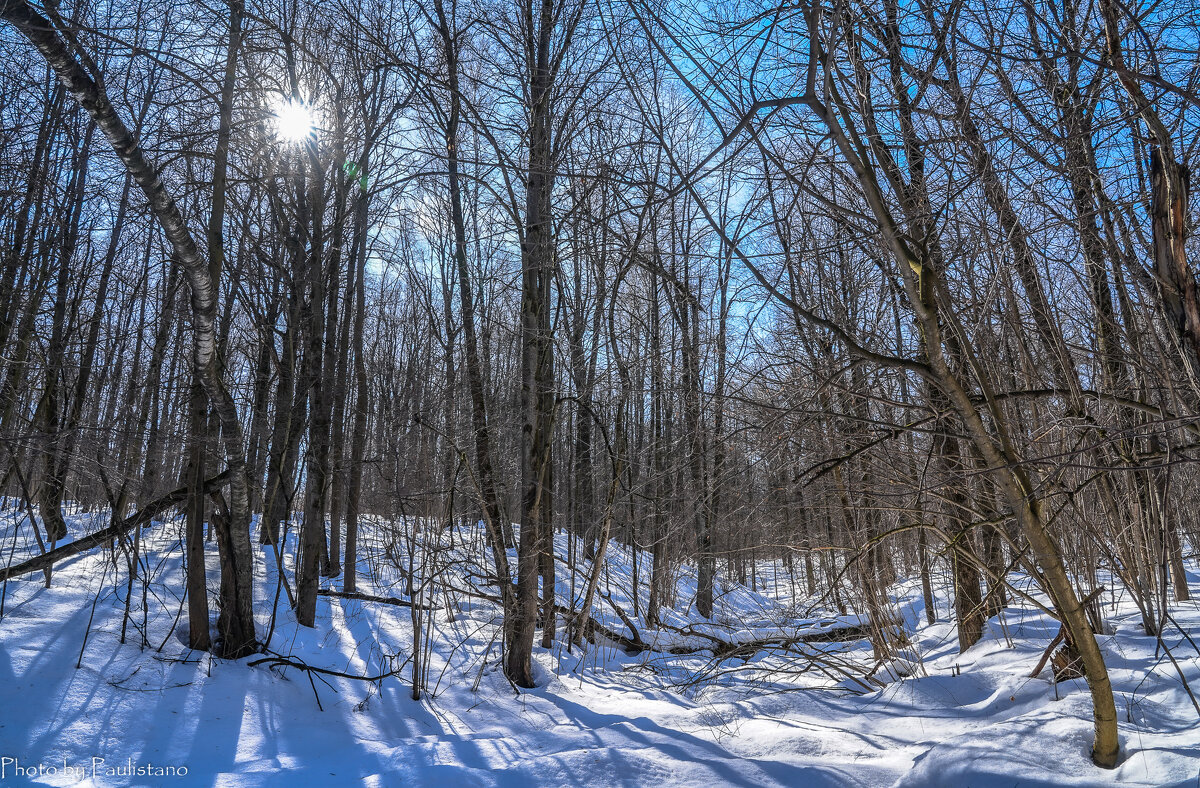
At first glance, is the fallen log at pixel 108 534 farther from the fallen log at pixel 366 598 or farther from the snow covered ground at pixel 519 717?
the fallen log at pixel 366 598

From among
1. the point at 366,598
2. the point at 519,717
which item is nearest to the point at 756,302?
the point at 519,717

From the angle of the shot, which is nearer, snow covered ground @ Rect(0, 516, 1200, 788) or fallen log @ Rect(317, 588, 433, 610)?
snow covered ground @ Rect(0, 516, 1200, 788)

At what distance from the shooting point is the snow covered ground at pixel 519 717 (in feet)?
9.82

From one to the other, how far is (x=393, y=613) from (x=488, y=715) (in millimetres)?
3352

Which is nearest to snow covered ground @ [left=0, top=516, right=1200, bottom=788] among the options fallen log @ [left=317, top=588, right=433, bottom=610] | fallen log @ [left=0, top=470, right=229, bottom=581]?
fallen log @ [left=0, top=470, right=229, bottom=581]

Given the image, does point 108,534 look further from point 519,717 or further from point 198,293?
point 519,717

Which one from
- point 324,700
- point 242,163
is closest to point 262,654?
point 324,700

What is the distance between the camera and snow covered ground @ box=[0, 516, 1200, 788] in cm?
299

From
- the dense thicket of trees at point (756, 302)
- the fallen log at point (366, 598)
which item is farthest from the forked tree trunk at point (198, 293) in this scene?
the fallen log at point (366, 598)

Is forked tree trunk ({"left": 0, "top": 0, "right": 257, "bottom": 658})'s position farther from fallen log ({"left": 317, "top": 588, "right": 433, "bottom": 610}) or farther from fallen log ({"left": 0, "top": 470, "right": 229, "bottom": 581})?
fallen log ({"left": 317, "top": 588, "right": 433, "bottom": 610})

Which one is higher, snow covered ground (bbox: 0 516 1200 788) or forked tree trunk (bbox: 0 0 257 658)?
forked tree trunk (bbox: 0 0 257 658)

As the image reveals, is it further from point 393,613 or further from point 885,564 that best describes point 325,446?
point 885,564

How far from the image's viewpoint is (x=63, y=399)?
9.61 metres

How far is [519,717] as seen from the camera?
4.95 meters
